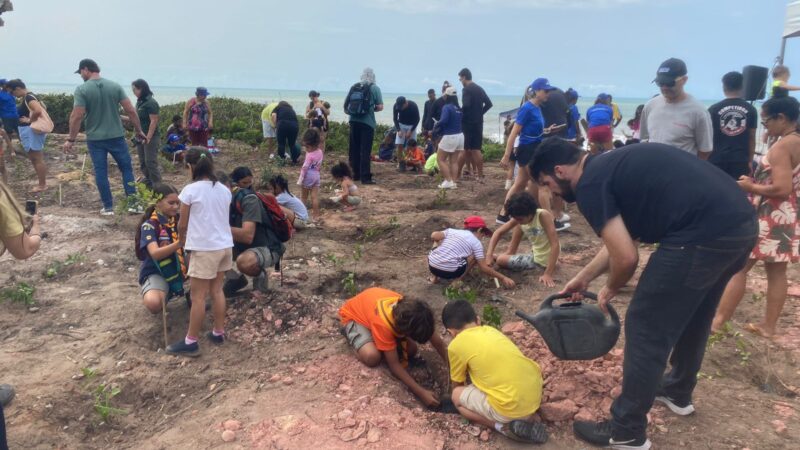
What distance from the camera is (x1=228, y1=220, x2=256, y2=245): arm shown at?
15.1 feet

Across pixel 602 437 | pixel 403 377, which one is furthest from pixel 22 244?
pixel 602 437

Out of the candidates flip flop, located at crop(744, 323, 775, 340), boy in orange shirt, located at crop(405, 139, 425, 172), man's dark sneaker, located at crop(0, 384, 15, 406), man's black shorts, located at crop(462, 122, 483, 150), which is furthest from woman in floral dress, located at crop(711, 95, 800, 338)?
boy in orange shirt, located at crop(405, 139, 425, 172)

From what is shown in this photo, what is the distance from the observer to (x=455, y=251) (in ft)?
17.1

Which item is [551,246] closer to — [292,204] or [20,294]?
[292,204]

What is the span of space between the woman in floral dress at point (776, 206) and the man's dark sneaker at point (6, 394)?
5052 mm

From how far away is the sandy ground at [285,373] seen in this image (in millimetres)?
3178

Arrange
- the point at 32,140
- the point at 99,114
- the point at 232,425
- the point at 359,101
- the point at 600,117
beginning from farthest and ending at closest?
the point at 359,101 < the point at 32,140 < the point at 99,114 < the point at 600,117 < the point at 232,425

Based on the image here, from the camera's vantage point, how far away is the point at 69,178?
9414 mm

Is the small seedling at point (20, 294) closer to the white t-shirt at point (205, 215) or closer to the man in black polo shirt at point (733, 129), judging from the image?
the white t-shirt at point (205, 215)

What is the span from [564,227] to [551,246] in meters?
1.91

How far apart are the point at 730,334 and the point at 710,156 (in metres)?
1.75

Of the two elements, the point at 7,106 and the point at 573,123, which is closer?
the point at 573,123

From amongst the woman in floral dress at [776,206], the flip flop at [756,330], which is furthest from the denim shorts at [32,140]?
the flip flop at [756,330]

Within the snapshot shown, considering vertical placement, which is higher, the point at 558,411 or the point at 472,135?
the point at 472,135
